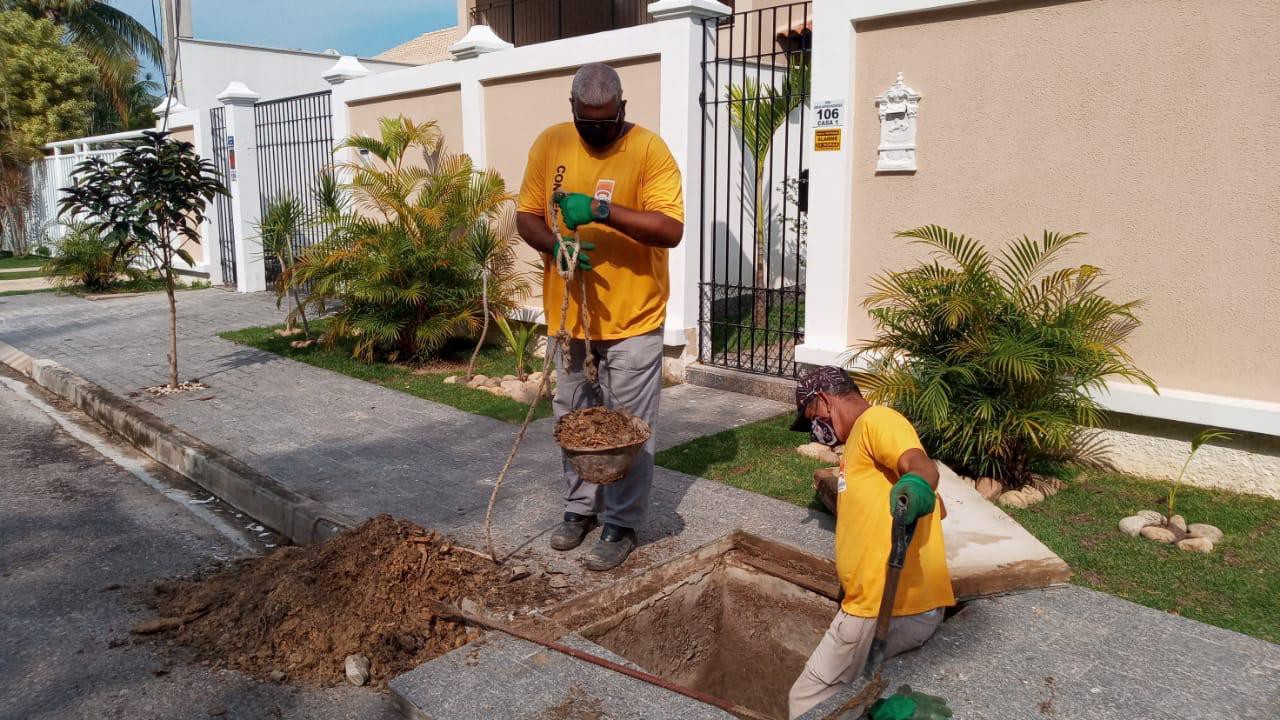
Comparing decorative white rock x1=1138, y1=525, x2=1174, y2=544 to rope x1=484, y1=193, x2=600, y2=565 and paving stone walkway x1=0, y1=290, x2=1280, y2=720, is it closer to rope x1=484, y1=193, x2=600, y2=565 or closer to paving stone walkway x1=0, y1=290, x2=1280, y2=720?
paving stone walkway x1=0, y1=290, x2=1280, y2=720

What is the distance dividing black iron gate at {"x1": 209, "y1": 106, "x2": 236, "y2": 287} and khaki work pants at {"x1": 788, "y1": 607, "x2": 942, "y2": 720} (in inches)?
556

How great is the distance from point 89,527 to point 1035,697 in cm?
511

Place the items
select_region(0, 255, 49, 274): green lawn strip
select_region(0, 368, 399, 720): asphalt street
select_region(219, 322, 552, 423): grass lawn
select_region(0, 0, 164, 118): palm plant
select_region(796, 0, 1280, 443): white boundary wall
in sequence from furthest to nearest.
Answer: select_region(0, 0, 164, 118): palm plant → select_region(0, 255, 49, 274): green lawn strip → select_region(219, 322, 552, 423): grass lawn → select_region(796, 0, 1280, 443): white boundary wall → select_region(0, 368, 399, 720): asphalt street

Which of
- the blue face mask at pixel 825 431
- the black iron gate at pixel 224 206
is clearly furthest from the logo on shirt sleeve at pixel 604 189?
the black iron gate at pixel 224 206

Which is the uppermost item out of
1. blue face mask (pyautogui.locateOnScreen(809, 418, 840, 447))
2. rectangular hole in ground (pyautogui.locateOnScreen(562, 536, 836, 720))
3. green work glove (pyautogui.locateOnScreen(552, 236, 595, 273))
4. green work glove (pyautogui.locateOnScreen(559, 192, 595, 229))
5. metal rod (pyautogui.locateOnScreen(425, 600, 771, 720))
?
green work glove (pyautogui.locateOnScreen(559, 192, 595, 229))

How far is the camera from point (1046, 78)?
5895 mm

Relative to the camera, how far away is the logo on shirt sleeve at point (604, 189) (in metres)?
4.26

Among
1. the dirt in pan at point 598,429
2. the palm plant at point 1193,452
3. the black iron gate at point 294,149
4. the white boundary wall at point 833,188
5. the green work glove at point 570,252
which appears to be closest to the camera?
the dirt in pan at point 598,429

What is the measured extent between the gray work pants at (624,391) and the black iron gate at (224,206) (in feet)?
41.1

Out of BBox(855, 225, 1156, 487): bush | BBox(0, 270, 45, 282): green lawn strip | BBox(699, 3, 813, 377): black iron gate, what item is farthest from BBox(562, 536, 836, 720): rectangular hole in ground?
BBox(0, 270, 45, 282): green lawn strip

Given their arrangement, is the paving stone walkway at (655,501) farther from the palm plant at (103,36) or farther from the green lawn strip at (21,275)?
the palm plant at (103,36)

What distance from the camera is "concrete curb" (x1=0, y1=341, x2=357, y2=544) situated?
5.32 m

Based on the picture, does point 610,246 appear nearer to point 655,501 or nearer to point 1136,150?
point 655,501

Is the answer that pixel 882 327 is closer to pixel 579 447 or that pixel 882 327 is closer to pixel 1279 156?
pixel 1279 156
